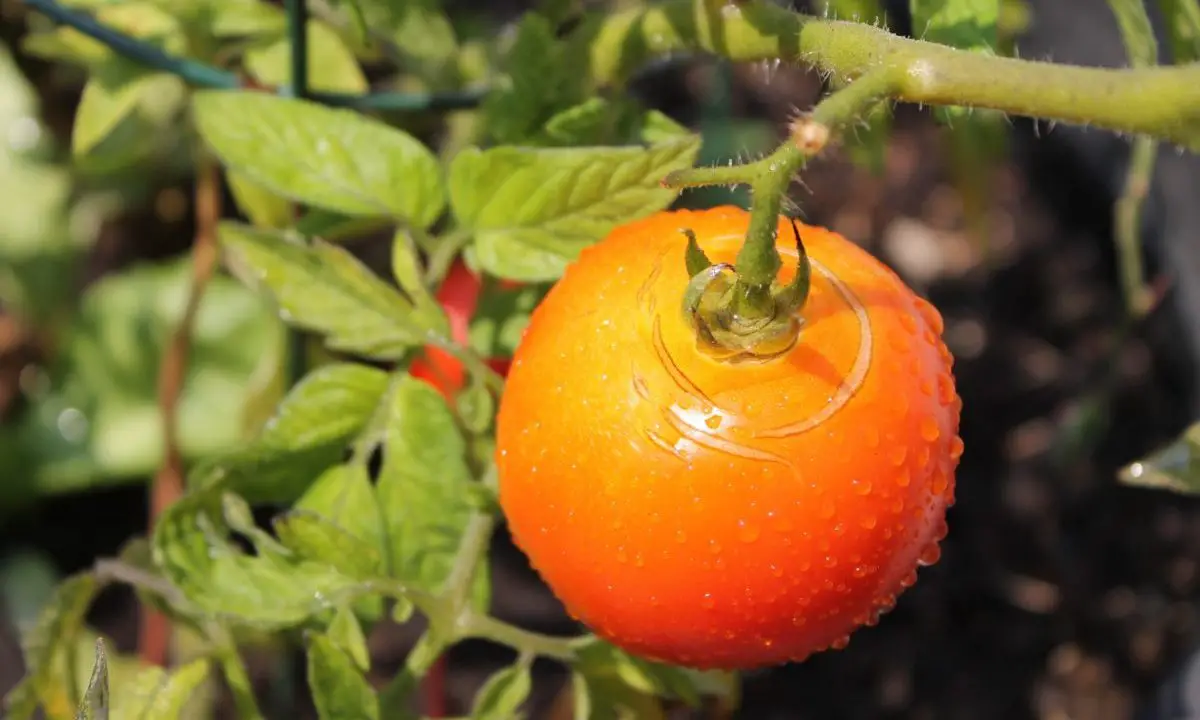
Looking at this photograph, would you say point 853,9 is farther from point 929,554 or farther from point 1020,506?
point 1020,506

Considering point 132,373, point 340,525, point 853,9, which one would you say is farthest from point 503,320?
point 132,373

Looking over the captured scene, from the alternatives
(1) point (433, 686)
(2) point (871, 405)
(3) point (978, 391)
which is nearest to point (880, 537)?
(2) point (871, 405)

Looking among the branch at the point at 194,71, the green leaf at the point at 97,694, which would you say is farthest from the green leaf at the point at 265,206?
the green leaf at the point at 97,694

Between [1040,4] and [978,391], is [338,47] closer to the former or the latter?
[978,391]

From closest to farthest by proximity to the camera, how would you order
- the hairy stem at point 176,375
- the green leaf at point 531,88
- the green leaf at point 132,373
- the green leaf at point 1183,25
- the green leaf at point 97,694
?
the green leaf at point 97,694 < the green leaf at point 1183,25 < the green leaf at point 531,88 < the hairy stem at point 176,375 < the green leaf at point 132,373

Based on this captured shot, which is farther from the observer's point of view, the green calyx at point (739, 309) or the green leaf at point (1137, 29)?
the green leaf at point (1137, 29)

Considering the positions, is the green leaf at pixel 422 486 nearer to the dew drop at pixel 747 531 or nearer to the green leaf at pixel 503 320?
the green leaf at pixel 503 320
